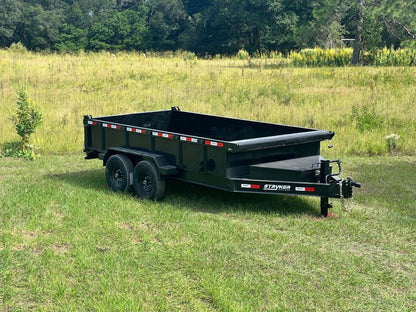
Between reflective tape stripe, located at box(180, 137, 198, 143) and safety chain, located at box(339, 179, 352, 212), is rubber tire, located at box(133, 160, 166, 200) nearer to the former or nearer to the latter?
reflective tape stripe, located at box(180, 137, 198, 143)

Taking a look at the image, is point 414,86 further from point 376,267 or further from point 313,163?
point 376,267

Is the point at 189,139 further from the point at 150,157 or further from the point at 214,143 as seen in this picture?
the point at 150,157

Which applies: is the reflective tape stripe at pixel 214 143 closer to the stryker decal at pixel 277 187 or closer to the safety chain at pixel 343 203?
the stryker decal at pixel 277 187

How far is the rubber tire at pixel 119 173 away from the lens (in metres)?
8.97

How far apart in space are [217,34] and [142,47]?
8.04 metres

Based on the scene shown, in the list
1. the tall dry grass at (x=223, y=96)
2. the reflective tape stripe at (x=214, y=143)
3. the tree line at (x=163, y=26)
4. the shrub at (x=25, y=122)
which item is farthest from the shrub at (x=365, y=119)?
the tree line at (x=163, y=26)

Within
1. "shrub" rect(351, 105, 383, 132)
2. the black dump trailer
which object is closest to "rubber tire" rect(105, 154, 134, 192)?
the black dump trailer

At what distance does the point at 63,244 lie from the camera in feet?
22.3

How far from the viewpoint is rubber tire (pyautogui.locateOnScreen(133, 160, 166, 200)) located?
852 cm

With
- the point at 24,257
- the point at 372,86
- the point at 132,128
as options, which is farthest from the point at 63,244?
the point at 372,86

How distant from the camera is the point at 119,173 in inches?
367

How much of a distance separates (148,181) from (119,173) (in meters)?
0.74

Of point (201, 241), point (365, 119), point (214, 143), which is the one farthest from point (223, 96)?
point (201, 241)

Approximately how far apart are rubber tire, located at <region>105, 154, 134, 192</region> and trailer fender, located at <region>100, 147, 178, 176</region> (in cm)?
11
